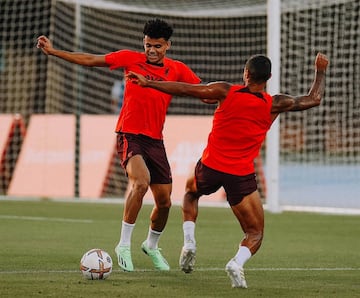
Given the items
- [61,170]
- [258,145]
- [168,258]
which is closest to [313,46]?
[61,170]

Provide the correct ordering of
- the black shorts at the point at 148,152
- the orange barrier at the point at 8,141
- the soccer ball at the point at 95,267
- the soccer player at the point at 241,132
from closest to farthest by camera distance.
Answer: the soccer player at the point at 241,132, the soccer ball at the point at 95,267, the black shorts at the point at 148,152, the orange barrier at the point at 8,141

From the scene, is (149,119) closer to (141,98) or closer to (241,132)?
(141,98)

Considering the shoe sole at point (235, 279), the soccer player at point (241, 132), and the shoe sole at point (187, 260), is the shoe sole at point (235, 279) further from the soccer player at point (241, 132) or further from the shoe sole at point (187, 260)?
the shoe sole at point (187, 260)

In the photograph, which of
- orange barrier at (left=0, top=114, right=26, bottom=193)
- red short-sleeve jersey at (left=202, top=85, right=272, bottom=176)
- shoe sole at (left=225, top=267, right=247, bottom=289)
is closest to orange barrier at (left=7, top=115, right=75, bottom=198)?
orange barrier at (left=0, top=114, right=26, bottom=193)

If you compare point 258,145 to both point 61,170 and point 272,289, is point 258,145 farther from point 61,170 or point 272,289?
point 61,170

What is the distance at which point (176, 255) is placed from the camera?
1167 centimetres

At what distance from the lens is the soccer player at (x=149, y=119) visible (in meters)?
10.3

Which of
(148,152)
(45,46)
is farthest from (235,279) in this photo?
(45,46)

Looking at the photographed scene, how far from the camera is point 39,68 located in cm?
2845

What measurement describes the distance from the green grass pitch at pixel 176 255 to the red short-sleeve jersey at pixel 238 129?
0.96 meters

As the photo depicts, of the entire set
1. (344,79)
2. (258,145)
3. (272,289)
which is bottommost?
(272,289)

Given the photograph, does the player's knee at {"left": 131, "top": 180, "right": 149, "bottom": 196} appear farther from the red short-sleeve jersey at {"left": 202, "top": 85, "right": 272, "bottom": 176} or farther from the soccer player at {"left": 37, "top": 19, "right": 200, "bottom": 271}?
the red short-sleeve jersey at {"left": 202, "top": 85, "right": 272, "bottom": 176}

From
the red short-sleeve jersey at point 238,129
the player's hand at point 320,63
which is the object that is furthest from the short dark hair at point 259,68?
the player's hand at point 320,63

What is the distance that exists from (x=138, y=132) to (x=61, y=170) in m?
10.9
